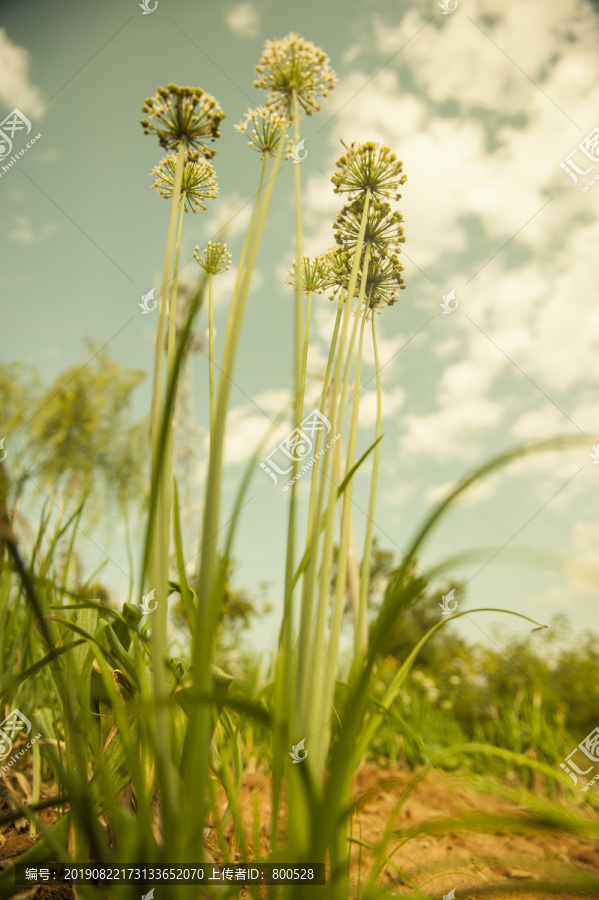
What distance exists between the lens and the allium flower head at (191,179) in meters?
0.94

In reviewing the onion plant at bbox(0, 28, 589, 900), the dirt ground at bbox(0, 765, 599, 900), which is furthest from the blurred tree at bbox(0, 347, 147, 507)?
the onion plant at bbox(0, 28, 589, 900)

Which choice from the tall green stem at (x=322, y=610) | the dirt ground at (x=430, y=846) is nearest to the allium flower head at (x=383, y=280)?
the tall green stem at (x=322, y=610)

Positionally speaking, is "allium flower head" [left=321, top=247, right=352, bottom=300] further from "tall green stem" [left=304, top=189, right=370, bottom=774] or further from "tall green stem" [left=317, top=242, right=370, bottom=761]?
"tall green stem" [left=304, top=189, right=370, bottom=774]

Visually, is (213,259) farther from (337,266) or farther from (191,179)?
(337,266)

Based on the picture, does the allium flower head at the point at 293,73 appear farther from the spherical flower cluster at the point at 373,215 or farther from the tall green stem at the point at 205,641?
the tall green stem at the point at 205,641

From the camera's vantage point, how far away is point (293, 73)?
889mm

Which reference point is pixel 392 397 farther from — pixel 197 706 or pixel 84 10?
pixel 84 10

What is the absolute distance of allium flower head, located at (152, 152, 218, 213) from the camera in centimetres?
94

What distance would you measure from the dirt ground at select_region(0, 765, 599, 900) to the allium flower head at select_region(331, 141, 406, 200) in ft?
3.36

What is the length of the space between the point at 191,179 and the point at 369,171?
0.35 metres

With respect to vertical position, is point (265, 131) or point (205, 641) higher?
point (265, 131)

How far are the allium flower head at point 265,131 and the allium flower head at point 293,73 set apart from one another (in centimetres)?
2

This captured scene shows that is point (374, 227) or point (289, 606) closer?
point (289, 606)
